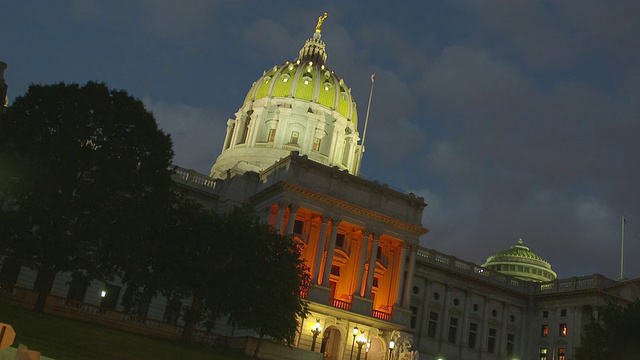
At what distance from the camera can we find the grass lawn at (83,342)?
28.4 m

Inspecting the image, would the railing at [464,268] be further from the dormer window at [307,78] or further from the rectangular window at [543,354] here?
the dormer window at [307,78]

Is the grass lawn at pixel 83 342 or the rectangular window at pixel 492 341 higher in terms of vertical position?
the rectangular window at pixel 492 341

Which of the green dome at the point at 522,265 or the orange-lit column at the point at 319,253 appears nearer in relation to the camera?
the orange-lit column at the point at 319,253

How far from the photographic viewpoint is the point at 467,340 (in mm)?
77875

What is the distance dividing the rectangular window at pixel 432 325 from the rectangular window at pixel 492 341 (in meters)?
7.31

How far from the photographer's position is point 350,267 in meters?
64.7

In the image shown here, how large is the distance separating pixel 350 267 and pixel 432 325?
17.4 metres

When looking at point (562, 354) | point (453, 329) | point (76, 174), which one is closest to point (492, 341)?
point (453, 329)

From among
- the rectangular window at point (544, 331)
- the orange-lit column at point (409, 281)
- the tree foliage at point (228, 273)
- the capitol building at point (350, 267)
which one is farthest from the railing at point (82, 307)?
the rectangular window at point (544, 331)

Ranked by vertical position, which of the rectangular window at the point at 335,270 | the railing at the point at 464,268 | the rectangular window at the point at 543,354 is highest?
the railing at the point at 464,268

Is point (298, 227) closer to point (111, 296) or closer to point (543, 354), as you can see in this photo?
point (111, 296)

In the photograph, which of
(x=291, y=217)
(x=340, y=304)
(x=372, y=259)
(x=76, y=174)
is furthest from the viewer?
(x=372, y=259)

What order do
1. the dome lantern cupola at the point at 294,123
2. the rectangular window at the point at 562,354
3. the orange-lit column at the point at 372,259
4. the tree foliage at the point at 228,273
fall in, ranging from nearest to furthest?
the tree foliage at the point at 228,273 → the orange-lit column at the point at 372,259 → the rectangular window at the point at 562,354 → the dome lantern cupola at the point at 294,123

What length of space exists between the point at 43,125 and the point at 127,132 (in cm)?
489
